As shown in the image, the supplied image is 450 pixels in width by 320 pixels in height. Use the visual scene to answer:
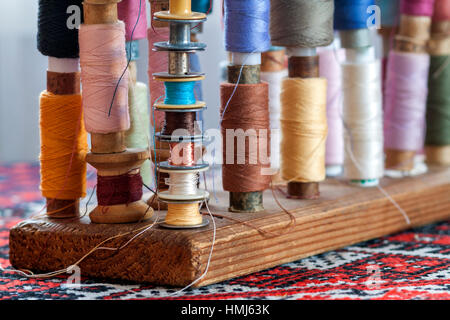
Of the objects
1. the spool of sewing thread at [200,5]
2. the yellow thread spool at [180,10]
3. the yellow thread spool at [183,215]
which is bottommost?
the yellow thread spool at [183,215]

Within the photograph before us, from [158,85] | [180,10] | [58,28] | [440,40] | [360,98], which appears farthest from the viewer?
[440,40]

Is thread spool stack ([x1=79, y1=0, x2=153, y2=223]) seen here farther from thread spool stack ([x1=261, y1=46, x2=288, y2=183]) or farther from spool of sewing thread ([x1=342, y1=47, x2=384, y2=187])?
spool of sewing thread ([x1=342, y1=47, x2=384, y2=187])

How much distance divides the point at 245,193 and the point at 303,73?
31 centimetres

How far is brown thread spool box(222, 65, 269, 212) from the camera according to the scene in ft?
5.47

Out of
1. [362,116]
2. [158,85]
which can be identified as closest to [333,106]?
[362,116]

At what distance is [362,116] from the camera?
2021 millimetres

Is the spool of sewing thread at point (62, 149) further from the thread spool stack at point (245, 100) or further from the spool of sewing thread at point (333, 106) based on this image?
the spool of sewing thread at point (333, 106)

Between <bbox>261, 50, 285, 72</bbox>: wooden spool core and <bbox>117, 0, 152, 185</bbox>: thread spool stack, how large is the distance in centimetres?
32

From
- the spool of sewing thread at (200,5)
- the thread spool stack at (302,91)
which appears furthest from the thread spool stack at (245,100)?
the spool of sewing thread at (200,5)

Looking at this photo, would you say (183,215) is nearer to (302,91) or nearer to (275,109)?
→ (302,91)

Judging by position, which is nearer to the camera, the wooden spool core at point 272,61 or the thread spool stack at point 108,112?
the thread spool stack at point 108,112

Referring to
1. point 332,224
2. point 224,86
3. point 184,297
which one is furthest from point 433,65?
point 184,297

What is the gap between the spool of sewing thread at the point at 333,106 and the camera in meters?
2.16

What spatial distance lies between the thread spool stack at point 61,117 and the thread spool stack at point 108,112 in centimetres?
8
